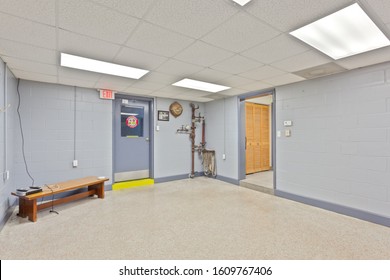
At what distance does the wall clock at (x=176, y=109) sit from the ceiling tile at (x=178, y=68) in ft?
7.11

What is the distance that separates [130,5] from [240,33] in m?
1.10

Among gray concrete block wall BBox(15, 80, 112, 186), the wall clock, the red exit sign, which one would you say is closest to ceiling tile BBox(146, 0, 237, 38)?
the red exit sign

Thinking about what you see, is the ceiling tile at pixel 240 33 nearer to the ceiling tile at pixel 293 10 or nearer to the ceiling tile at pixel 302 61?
the ceiling tile at pixel 293 10

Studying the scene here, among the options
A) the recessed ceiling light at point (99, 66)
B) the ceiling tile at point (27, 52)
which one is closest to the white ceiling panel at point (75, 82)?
the recessed ceiling light at point (99, 66)

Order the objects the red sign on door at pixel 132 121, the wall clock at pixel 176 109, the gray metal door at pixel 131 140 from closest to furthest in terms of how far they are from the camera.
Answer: the gray metal door at pixel 131 140, the red sign on door at pixel 132 121, the wall clock at pixel 176 109

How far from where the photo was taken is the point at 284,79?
3.64 metres

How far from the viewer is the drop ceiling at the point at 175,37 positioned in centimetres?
166

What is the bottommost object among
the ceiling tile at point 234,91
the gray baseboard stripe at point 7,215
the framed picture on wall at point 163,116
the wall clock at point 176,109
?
the gray baseboard stripe at point 7,215

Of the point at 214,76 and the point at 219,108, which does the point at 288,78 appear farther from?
the point at 219,108

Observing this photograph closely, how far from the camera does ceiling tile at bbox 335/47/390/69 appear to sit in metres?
2.48

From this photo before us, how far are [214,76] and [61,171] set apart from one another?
358 cm

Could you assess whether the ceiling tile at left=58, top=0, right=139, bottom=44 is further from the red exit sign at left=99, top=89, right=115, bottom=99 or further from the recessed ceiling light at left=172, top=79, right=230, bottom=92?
the red exit sign at left=99, top=89, right=115, bottom=99

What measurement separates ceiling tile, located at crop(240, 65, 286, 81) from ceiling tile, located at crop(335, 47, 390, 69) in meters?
0.82

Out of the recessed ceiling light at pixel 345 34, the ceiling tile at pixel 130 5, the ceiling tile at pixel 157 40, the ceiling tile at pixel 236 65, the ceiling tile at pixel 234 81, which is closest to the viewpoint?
the ceiling tile at pixel 130 5
